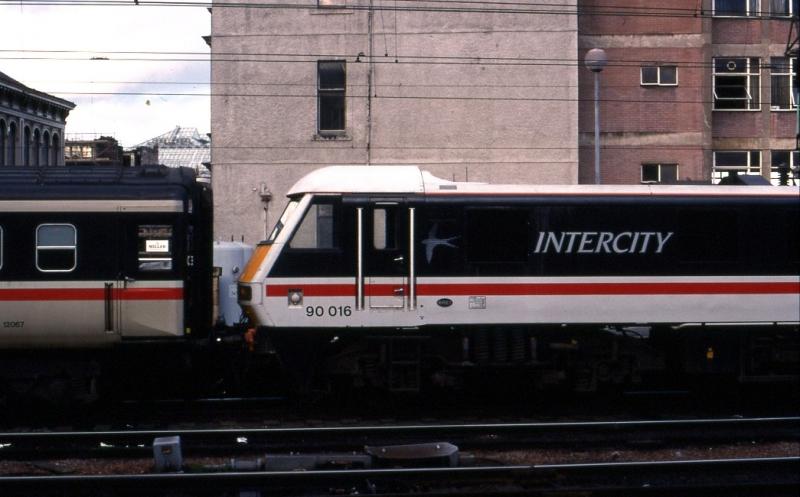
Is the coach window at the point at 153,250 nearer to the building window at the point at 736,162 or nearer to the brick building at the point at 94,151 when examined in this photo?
the brick building at the point at 94,151

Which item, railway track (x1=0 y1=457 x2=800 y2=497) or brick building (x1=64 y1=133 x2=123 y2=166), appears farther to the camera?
brick building (x1=64 y1=133 x2=123 y2=166)

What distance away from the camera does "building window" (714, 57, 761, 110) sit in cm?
2958

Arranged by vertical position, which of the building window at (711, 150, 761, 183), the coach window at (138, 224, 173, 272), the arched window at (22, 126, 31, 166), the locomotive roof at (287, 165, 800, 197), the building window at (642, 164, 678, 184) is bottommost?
the coach window at (138, 224, 173, 272)

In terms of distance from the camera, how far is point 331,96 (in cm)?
2822

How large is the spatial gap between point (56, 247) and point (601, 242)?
765cm

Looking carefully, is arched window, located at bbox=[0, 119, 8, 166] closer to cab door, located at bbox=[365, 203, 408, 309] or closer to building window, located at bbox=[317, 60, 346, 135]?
building window, located at bbox=[317, 60, 346, 135]

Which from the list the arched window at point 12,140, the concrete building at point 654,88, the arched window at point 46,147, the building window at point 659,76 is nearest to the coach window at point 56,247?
the concrete building at point 654,88

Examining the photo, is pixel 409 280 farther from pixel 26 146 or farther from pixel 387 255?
pixel 26 146

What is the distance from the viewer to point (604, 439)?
11883 mm

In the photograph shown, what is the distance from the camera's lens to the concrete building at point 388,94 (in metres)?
27.7

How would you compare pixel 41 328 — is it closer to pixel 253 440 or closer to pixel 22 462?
pixel 22 462

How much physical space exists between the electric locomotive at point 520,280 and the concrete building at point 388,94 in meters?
13.8

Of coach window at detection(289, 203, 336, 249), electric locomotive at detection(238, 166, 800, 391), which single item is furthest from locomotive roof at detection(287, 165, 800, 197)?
coach window at detection(289, 203, 336, 249)

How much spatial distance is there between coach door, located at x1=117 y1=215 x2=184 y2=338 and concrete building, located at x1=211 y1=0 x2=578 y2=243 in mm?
14287
